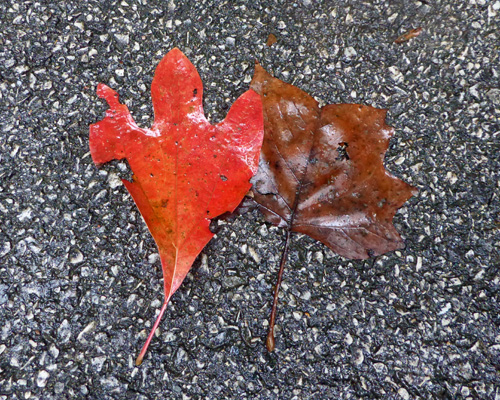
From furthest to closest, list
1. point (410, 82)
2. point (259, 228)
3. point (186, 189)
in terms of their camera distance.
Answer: point (410, 82)
point (259, 228)
point (186, 189)

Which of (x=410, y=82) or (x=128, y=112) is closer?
(x=128, y=112)

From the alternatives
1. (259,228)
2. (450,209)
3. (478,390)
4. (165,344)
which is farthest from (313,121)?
(478,390)

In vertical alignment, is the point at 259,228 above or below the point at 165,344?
above

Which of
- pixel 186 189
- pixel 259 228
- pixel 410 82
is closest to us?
pixel 186 189

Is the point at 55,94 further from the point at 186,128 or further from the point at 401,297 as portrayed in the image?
the point at 401,297

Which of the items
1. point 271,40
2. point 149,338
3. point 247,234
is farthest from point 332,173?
point 149,338

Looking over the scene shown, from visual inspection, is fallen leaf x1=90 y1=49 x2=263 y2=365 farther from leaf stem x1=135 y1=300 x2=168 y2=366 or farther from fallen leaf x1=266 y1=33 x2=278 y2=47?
fallen leaf x1=266 y1=33 x2=278 y2=47

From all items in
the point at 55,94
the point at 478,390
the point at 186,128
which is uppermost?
the point at 55,94
